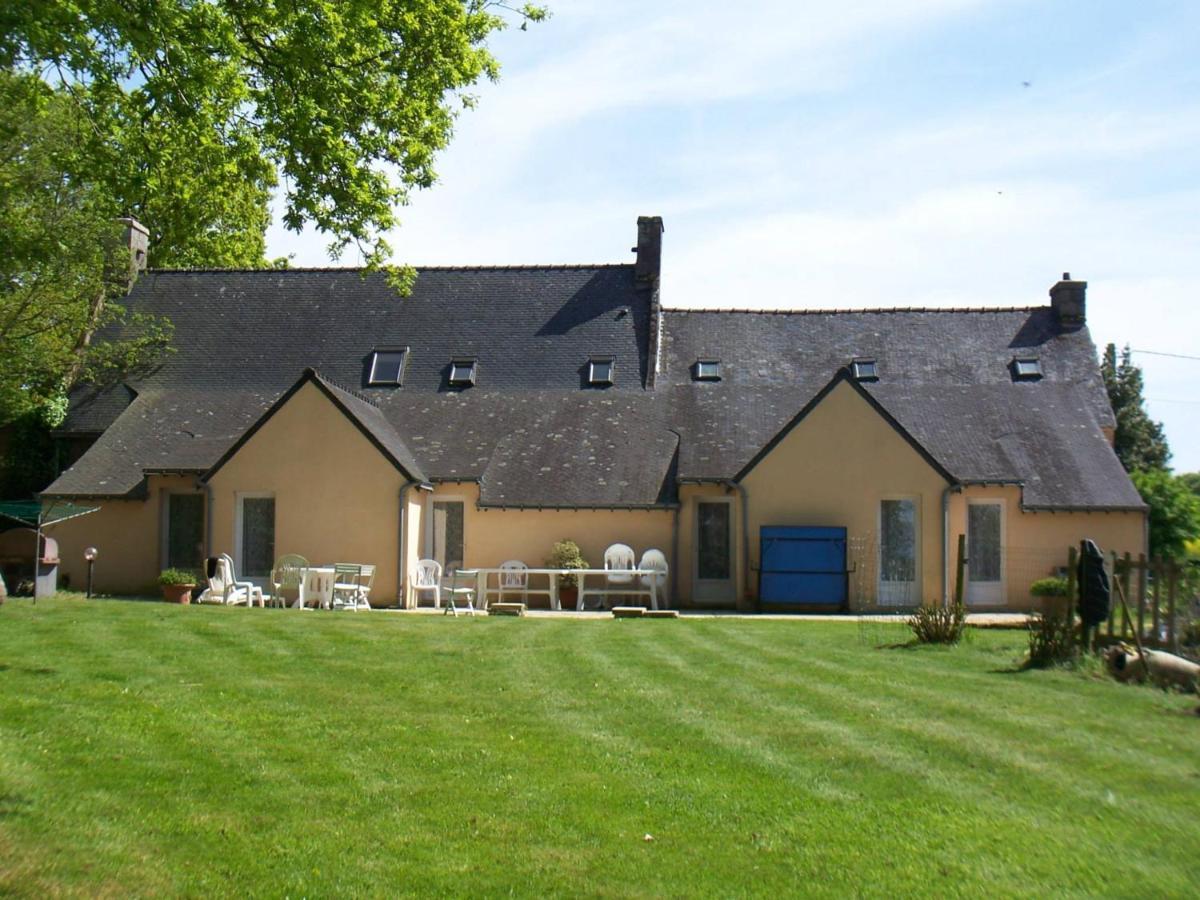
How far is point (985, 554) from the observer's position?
86.9 ft

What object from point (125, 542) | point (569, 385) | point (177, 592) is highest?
point (569, 385)

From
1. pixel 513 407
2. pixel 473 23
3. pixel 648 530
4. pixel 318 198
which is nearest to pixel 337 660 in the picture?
pixel 318 198

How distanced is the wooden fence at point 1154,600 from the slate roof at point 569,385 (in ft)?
36.8

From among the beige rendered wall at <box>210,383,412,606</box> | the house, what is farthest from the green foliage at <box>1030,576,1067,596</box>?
the beige rendered wall at <box>210,383,412,606</box>

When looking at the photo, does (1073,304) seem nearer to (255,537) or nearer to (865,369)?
(865,369)

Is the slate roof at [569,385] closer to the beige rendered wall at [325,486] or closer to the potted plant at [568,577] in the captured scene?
the beige rendered wall at [325,486]

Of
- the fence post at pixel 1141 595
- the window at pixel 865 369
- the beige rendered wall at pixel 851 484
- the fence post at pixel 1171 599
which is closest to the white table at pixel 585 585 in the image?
the beige rendered wall at pixel 851 484

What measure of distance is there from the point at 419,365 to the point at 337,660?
1772 cm

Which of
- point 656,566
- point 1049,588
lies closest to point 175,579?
point 656,566

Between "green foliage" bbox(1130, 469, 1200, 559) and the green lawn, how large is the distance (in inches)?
740

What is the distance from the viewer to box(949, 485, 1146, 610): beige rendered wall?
85.8ft

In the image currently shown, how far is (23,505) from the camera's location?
23703 mm

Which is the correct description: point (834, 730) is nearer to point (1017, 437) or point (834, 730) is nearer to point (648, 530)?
point (648, 530)

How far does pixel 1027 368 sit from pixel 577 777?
25.6 meters
